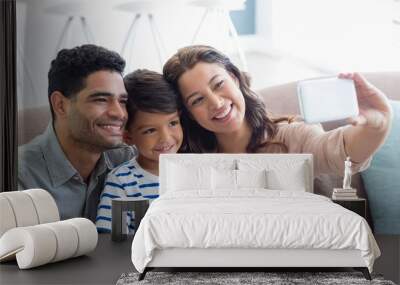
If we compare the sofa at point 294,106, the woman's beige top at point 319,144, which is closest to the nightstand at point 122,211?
the sofa at point 294,106

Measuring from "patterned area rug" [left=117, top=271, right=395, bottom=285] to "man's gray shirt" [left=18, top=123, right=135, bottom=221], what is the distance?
2.32 metres

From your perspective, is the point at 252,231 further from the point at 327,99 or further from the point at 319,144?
the point at 327,99

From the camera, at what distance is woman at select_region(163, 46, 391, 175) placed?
23.8ft

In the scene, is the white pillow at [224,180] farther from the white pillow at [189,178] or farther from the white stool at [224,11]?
the white stool at [224,11]

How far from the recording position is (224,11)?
7.36 meters

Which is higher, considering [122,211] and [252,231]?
[252,231]

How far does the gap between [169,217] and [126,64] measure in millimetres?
2856

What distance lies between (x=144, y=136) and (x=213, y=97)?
84 centimetres

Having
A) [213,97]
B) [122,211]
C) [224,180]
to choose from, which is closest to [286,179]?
[224,180]

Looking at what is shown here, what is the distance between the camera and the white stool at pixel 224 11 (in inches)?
289

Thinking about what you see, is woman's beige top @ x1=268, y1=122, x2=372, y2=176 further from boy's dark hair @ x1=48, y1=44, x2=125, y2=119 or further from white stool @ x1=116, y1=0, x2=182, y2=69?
boy's dark hair @ x1=48, y1=44, x2=125, y2=119

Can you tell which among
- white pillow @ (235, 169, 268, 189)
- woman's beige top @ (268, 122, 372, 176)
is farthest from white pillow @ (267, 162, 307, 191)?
woman's beige top @ (268, 122, 372, 176)

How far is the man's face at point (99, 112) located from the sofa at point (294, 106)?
35cm

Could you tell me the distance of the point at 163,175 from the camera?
7066mm
